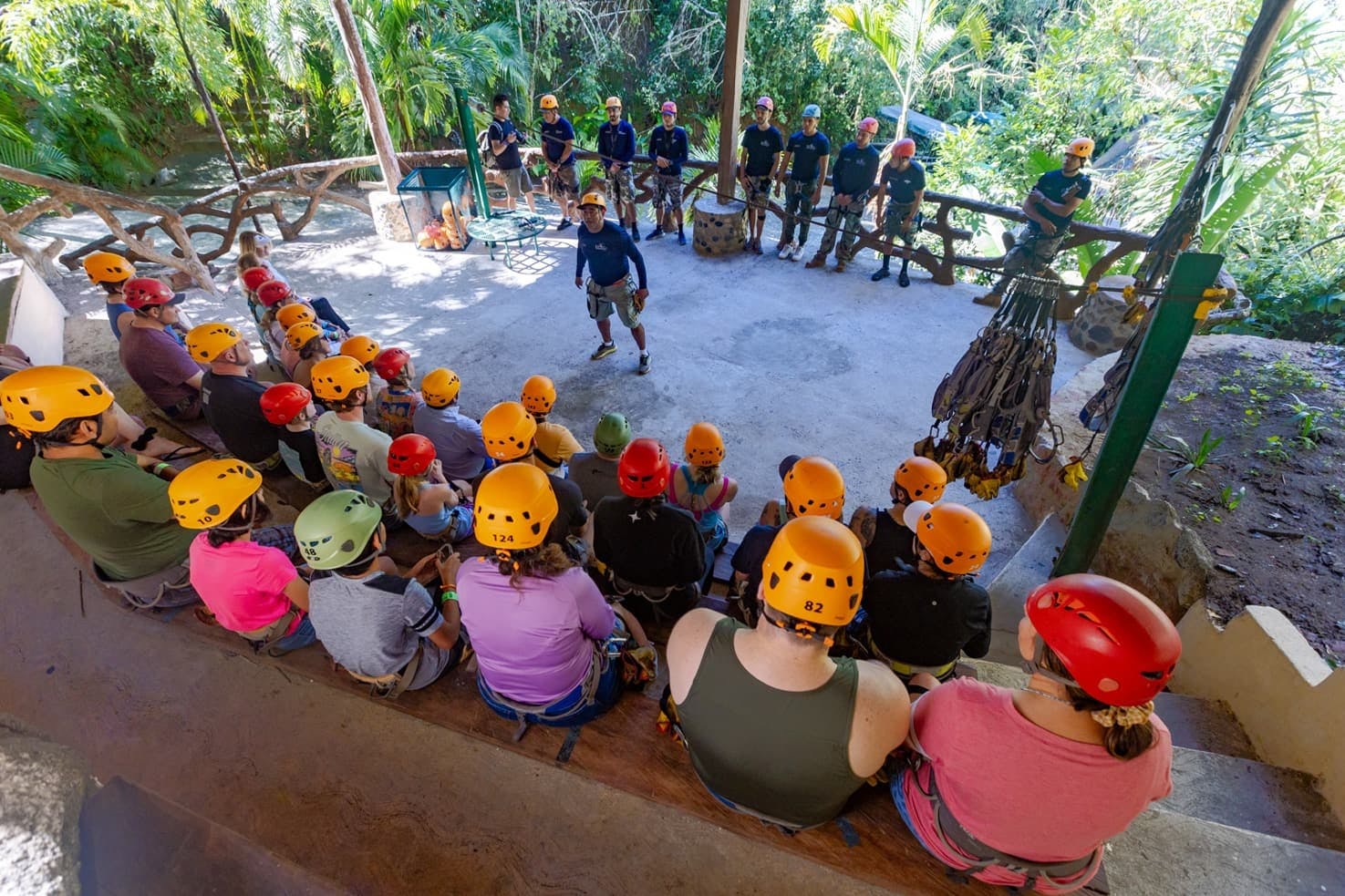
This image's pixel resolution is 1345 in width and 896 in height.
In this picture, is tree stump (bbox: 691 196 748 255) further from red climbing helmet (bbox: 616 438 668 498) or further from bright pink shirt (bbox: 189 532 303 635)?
bright pink shirt (bbox: 189 532 303 635)

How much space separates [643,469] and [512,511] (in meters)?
0.83

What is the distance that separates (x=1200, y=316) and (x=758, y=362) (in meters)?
4.57

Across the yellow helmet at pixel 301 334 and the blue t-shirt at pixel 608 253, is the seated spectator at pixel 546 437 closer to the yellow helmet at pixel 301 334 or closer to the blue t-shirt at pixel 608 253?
the yellow helmet at pixel 301 334

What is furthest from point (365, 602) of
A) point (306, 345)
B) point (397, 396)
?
point (306, 345)

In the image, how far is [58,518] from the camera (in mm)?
2889

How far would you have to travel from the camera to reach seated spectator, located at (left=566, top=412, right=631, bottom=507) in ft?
12.1

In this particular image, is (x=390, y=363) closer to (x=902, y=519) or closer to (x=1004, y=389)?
(x=902, y=519)

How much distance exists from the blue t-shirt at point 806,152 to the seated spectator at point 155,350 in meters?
6.75

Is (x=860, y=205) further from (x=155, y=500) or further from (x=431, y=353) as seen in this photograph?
(x=155, y=500)

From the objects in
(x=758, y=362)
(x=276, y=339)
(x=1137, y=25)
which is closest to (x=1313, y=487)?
(x=758, y=362)

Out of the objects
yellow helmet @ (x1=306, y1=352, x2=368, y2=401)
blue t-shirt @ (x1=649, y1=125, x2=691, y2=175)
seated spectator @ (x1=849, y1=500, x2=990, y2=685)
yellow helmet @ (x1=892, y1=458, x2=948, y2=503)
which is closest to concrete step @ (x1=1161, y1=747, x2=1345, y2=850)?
seated spectator @ (x1=849, y1=500, x2=990, y2=685)

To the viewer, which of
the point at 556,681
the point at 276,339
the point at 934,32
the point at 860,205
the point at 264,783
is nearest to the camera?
the point at 556,681

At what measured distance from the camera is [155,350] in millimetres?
4512

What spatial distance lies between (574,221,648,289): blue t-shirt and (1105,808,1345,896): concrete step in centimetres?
530
